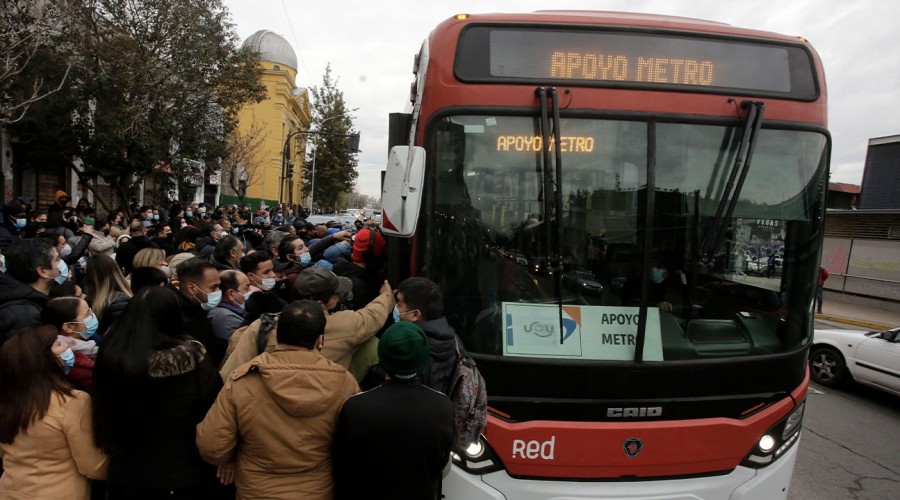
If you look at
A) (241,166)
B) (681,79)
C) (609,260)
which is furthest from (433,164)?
(241,166)

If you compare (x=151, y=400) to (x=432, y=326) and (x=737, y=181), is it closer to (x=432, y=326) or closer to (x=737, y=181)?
(x=432, y=326)

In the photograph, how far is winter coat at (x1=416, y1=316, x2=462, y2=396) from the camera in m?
2.64

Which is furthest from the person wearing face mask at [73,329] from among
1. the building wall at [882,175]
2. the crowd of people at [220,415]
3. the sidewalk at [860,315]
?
the building wall at [882,175]

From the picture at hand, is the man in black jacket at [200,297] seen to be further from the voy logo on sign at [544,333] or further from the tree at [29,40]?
the tree at [29,40]

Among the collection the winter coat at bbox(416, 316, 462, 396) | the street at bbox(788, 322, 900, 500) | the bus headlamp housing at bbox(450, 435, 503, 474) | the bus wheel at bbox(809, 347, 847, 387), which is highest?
the winter coat at bbox(416, 316, 462, 396)

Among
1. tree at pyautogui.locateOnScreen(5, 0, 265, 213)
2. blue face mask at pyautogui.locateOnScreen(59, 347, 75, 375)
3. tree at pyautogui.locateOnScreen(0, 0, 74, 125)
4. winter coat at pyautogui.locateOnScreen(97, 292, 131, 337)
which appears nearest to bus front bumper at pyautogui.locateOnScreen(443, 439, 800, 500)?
blue face mask at pyautogui.locateOnScreen(59, 347, 75, 375)

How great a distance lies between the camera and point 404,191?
301 cm

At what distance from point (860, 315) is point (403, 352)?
18749 millimetres

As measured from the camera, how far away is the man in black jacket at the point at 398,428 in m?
2.25

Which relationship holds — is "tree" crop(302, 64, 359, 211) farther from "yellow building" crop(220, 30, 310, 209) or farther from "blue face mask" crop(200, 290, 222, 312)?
"blue face mask" crop(200, 290, 222, 312)

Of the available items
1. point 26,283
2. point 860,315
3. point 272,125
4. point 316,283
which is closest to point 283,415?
point 316,283

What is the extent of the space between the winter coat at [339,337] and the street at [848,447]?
3.96 metres

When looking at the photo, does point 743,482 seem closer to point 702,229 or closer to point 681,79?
point 702,229

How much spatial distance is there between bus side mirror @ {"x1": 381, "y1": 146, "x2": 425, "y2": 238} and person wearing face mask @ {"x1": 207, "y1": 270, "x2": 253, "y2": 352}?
4.12 feet
